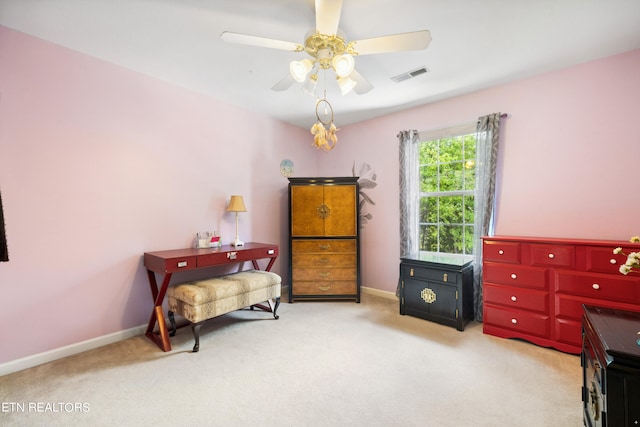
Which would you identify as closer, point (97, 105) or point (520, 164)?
point (97, 105)

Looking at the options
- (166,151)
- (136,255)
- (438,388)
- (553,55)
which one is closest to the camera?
(438,388)

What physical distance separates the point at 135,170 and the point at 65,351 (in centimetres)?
168

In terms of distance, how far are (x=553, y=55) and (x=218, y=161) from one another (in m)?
3.55

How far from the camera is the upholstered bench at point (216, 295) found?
2516mm

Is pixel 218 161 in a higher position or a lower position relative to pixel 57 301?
higher

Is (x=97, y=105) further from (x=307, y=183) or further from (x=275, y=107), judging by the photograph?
(x=307, y=183)

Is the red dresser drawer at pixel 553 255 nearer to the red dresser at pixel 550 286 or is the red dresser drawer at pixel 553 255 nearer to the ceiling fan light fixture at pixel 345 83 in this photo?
the red dresser at pixel 550 286

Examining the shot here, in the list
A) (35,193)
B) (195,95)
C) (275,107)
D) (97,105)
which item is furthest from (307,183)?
(35,193)

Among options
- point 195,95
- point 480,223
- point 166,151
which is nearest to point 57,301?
point 166,151

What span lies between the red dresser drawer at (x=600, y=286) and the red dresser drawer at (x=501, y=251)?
339 mm

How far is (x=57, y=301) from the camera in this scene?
2.34m

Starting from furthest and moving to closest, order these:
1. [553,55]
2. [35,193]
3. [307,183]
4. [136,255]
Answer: [307,183] < [136,255] < [553,55] < [35,193]

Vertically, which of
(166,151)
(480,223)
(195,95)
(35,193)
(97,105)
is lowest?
(480,223)

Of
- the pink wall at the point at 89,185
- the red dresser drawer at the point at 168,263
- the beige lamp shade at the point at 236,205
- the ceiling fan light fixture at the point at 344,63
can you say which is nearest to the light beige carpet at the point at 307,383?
the pink wall at the point at 89,185
